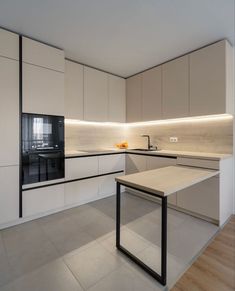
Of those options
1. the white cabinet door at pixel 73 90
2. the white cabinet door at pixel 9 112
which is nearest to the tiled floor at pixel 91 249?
the white cabinet door at pixel 9 112

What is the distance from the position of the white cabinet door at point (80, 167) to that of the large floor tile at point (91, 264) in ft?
4.03

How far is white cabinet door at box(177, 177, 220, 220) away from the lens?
225 centimetres

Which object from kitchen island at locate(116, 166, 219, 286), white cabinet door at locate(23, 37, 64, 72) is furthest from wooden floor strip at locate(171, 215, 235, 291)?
white cabinet door at locate(23, 37, 64, 72)

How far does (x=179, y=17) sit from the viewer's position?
1.95m

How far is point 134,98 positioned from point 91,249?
9.58 feet

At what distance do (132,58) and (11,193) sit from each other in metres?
2.79

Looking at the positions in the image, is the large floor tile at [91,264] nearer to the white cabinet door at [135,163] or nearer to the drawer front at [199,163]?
the drawer front at [199,163]

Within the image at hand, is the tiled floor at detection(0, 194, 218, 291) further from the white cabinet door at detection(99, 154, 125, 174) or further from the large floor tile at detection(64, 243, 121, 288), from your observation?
the white cabinet door at detection(99, 154, 125, 174)

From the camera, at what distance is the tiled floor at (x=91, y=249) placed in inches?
54.4

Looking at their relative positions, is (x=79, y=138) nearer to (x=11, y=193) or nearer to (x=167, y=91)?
(x=11, y=193)

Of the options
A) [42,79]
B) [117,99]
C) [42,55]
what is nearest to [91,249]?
[42,79]

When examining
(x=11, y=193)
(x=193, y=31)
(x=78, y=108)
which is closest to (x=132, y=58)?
(x=193, y=31)

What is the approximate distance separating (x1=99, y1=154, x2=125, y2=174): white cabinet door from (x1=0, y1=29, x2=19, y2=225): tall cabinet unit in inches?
54.9

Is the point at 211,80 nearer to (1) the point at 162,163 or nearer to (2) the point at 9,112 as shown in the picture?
(1) the point at 162,163
